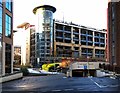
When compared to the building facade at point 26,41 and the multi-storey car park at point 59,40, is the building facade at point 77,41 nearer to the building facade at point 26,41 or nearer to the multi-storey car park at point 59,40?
the multi-storey car park at point 59,40

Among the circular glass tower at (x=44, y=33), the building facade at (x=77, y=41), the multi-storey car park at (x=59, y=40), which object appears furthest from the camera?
the building facade at (x=77, y=41)

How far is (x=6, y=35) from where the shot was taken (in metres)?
46.2

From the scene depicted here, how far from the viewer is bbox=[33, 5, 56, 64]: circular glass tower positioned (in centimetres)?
10506

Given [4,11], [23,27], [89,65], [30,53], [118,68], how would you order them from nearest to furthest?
[118,68] → [4,11] → [89,65] → [30,53] → [23,27]

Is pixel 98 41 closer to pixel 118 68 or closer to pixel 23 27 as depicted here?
pixel 23 27

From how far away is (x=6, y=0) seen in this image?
154 ft

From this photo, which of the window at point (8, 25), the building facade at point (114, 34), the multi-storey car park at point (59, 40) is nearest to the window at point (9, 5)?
the window at point (8, 25)

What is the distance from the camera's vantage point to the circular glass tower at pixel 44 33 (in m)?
105

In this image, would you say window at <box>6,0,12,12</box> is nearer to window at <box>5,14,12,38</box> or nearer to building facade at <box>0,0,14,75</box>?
building facade at <box>0,0,14,75</box>

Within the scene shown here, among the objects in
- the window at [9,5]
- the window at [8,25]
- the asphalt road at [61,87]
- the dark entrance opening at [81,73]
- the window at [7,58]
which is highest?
the window at [9,5]

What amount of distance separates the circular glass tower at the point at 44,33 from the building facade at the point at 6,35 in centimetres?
5509

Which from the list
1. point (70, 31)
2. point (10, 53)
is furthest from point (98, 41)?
point (10, 53)

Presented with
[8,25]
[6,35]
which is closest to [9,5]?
[8,25]

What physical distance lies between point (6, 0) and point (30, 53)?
221 ft
